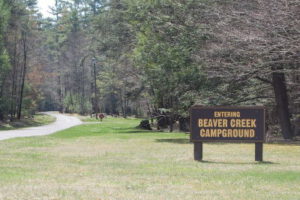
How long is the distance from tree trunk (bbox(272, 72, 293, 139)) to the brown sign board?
11020mm

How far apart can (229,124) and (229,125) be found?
0.09 ft

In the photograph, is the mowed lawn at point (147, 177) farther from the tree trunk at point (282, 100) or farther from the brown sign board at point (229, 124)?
the tree trunk at point (282, 100)

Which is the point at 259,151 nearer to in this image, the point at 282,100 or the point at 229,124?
the point at 229,124

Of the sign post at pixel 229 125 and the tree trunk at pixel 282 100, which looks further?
the tree trunk at pixel 282 100

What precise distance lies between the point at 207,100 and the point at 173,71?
2267 millimetres

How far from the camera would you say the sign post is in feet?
49.9

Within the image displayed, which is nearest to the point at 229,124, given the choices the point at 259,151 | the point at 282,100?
the point at 259,151

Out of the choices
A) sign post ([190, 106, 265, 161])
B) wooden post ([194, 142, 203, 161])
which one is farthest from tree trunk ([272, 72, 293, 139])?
wooden post ([194, 142, 203, 161])

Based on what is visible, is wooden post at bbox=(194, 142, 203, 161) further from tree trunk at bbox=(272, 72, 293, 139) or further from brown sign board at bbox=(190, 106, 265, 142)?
tree trunk at bbox=(272, 72, 293, 139)

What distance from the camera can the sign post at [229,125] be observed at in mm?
15203

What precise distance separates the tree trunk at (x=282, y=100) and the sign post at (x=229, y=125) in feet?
Result: 36.1

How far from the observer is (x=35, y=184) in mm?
10312

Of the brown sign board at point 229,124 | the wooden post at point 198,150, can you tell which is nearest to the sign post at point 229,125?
the brown sign board at point 229,124

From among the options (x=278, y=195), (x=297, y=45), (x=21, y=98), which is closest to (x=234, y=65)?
(x=297, y=45)
